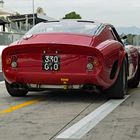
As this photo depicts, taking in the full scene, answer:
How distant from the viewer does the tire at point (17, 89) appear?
9805 millimetres

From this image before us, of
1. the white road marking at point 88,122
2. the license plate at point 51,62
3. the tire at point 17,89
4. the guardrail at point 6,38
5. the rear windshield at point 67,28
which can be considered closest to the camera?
the white road marking at point 88,122

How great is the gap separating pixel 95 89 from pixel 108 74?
1.18 ft

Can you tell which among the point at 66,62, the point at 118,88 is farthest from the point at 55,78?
the point at 118,88

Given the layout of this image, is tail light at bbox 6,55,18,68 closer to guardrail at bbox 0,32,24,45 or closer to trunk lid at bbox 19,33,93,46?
trunk lid at bbox 19,33,93,46

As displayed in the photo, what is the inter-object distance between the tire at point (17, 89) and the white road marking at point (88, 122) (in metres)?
1.55

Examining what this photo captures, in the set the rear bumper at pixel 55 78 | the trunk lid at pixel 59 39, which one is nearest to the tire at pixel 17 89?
the rear bumper at pixel 55 78

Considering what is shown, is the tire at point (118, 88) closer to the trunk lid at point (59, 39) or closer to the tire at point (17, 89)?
the trunk lid at point (59, 39)

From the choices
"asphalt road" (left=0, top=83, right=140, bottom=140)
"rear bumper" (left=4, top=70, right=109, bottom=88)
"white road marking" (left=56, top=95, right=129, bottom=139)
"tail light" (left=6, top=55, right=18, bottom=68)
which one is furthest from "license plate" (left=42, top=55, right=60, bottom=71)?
"white road marking" (left=56, top=95, right=129, bottom=139)

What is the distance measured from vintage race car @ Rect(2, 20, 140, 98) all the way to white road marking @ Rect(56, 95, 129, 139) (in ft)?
1.61

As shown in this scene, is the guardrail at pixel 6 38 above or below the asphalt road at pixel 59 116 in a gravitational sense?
below

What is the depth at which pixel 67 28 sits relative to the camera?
33.7 ft

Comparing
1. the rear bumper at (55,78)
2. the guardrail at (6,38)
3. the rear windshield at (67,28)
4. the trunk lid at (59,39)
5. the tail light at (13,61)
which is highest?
the rear windshield at (67,28)

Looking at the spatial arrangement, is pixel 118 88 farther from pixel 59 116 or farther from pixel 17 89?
pixel 59 116

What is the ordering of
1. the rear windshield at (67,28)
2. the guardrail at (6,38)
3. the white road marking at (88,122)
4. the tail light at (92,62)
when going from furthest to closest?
the guardrail at (6,38)
the rear windshield at (67,28)
the tail light at (92,62)
the white road marking at (88,122)
